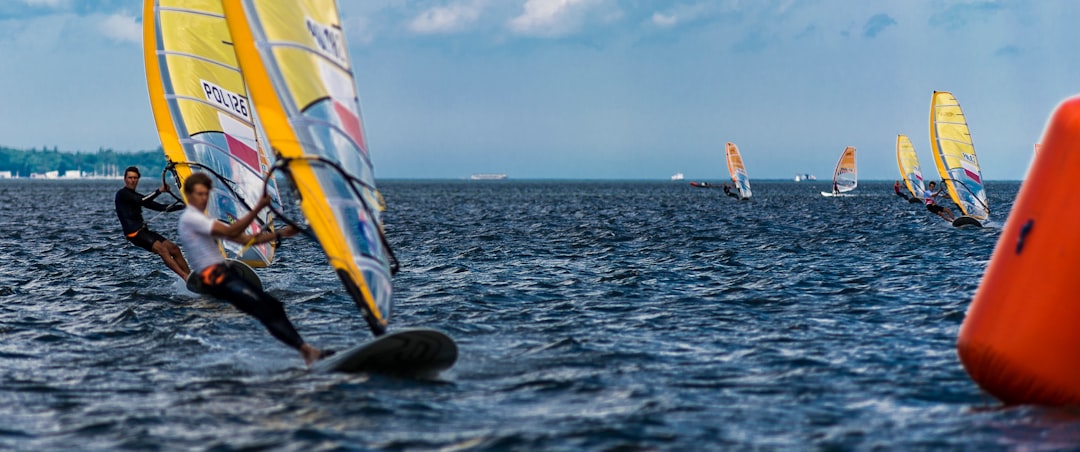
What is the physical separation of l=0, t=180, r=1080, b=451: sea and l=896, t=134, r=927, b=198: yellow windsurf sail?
1058 inches

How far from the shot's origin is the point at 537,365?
10344 millimetres

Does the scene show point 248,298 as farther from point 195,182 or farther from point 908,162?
point 908,162

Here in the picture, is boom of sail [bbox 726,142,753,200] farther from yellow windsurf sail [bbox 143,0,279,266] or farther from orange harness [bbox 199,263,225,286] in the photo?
orange harness [bbox 199,263,225,286]

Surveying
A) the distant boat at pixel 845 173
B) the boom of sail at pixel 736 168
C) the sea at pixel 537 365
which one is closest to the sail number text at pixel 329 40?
the sea at pixel 537 365

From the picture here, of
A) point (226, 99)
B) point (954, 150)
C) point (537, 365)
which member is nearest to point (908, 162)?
point (954, 150)

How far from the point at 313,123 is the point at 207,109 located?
8.75 metres

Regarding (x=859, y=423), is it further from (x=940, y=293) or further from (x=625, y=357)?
(x=940, y=293)

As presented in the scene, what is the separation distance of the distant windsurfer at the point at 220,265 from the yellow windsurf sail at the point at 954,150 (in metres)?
29.2

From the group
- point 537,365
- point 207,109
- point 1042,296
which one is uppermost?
point 207,109

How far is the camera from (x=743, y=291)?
55.0 ft

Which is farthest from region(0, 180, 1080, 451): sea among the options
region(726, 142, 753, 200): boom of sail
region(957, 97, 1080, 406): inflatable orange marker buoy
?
region(726, 142, 753, 200): boom of sail

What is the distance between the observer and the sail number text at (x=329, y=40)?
941cm

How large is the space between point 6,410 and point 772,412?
567 centimetres

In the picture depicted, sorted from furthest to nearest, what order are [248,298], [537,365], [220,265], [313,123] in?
[537,365]
[220,265]
[248,298]
[313,123]
